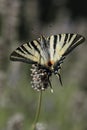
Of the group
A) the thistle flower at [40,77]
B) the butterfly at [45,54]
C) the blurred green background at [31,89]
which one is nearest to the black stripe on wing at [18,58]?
the butterfly at [45,54]

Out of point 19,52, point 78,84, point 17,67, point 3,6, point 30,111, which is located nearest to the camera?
point 19,52

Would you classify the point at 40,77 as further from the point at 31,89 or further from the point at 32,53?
the point at 31,89

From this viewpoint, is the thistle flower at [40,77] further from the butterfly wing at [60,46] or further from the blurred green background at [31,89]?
the blurred green background at [31,89]

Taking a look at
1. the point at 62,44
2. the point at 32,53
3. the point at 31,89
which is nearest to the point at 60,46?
the point at 62,44

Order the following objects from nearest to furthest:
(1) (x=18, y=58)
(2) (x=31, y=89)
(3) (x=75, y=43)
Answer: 1. (1) (x=18, y=58)
2. (3) (x=75, y=43)
3. (2) (x=31, y=89)

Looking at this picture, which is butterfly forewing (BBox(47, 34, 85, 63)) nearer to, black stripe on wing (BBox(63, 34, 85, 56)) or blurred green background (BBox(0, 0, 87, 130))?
black stripe on wing (BBox(63, 34, 85, 56))

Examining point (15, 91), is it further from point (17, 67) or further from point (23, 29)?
point (23, 29)

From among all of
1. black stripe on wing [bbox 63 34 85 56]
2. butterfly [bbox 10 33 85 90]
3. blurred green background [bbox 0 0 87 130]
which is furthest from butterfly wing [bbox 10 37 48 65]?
blurred green background [bbox 0 0 87 130]

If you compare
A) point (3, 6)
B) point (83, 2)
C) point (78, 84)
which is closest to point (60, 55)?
point (3, 6)
